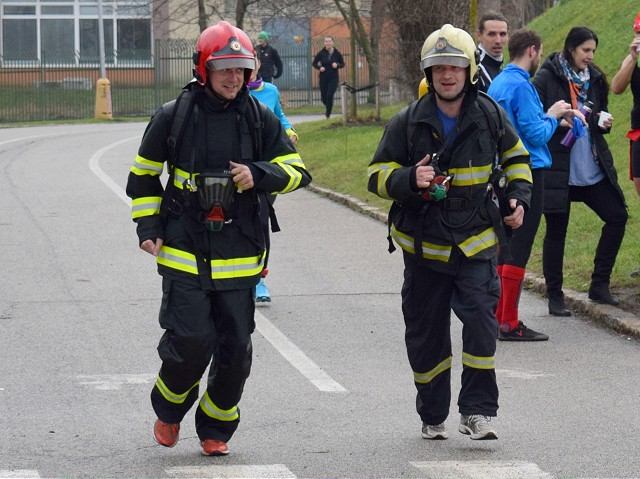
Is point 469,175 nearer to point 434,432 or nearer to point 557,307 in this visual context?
point 434,432

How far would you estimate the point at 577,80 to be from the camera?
9.33m

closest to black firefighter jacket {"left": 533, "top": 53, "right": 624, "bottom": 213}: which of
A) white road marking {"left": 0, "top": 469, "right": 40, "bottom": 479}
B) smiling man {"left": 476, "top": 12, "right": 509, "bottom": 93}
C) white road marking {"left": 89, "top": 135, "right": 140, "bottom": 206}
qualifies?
smiling man {"left": 476, "top": 12, "right": 509, "bottom": 93}

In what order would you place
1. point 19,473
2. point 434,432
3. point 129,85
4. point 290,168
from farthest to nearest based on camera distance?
point 129,85
point 434,432
point 290,168
point 19,473

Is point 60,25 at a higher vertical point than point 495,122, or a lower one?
higher

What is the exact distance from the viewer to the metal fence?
137ft

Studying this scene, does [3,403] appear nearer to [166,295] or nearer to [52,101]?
[166,295]

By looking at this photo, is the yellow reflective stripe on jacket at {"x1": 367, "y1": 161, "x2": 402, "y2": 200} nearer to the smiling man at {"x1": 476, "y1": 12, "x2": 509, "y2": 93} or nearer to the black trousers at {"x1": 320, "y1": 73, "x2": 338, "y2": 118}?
the smiling man at {"x1": 476, "y1": 12, "x2": 509, "y2": 93}

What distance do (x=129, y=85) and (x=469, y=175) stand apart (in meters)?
38.1

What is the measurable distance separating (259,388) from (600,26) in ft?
51.0

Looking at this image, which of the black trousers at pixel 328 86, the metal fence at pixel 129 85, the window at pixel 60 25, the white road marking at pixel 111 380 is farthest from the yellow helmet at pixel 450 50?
the window at pixel 60 25

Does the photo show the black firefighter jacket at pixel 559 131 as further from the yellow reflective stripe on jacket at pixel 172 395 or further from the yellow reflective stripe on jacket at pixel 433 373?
the yellow reflective stripe on jacket at pixel 172 395

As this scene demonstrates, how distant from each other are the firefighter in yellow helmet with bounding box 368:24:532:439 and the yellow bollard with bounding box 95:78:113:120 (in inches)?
1302

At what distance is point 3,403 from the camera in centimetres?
714

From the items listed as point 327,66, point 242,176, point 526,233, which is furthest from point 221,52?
point 327,66
